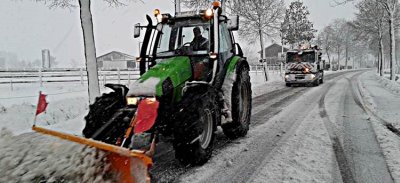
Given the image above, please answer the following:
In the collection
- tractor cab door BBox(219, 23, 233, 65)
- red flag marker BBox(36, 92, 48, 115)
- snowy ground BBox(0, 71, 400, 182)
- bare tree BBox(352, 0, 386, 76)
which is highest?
bare tree BBox(352, 0, 386, 76)

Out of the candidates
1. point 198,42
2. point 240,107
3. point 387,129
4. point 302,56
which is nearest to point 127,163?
point 198,42

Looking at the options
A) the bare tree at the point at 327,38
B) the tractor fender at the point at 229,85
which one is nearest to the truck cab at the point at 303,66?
the tractor fender at the point at 229,85

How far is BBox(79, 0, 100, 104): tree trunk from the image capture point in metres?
8.24

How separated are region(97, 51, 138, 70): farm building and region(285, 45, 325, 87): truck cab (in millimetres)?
36881

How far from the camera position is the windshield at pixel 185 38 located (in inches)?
210

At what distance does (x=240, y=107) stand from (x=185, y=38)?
1.58 meters

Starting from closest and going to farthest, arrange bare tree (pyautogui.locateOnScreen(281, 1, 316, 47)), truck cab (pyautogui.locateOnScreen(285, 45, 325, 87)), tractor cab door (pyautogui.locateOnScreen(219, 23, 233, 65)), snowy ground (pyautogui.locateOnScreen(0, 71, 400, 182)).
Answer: snowy ground (pyautogui.locateOnScreen(0, 71, 400, 182))
tractor cab door (pyautogui.locateOnScreen(219, 23, 233, 65))
truck cab (pyautogui.locateOnScreen(285, 45, 325, 87))
bare tree (pyautogui.locateOnScreen(281, 1, 316, 47))

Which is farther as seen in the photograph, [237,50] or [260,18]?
[260,18]

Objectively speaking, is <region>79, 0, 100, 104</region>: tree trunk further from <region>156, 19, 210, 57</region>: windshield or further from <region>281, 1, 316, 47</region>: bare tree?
<region>281, 1, 316, 47</region>: bare tree

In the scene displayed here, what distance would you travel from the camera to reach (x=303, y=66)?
19750 mm

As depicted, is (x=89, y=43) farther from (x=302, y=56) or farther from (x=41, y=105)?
(x=302, y=56)

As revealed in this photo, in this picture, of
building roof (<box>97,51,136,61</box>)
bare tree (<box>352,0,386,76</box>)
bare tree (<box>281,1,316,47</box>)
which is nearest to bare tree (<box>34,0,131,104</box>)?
bare tree (<box>352,0,386,76</box>)

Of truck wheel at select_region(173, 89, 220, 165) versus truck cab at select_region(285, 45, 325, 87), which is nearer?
truck wheel at select_region(173, 89, 220, 165)

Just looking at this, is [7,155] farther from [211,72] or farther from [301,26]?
[301,26]
